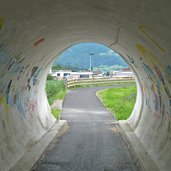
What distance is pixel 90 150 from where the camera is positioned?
34.4 ft

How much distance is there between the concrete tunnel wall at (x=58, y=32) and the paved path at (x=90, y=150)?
75 cm

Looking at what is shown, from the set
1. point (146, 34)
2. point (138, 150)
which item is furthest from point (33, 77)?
point (146, 34)

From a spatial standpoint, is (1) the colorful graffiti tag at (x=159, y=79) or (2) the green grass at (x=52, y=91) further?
(2) the green grass at (x=52, y=91)

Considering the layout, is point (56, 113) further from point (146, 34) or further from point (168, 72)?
point (146, 34)

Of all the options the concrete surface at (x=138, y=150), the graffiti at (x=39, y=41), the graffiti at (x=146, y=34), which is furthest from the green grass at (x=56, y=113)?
the graffiti at (x=146, y=34)

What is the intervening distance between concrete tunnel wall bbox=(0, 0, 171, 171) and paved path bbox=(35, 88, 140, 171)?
75 centimetres

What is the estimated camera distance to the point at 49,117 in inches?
593

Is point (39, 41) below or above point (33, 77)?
above

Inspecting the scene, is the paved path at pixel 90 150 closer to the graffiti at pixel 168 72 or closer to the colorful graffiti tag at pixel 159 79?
Answer: the colorful graffiti tag at pixel 159 79

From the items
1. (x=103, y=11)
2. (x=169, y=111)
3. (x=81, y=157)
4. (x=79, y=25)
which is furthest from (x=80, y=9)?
(x=81, y=157)

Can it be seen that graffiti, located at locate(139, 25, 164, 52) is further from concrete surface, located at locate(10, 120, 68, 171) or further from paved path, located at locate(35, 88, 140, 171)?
concrete surface, located at locate(10, 120, 68, 171)

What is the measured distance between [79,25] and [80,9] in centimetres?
212

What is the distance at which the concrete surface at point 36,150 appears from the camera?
Result: 819cm

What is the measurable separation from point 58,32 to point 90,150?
3761mm
